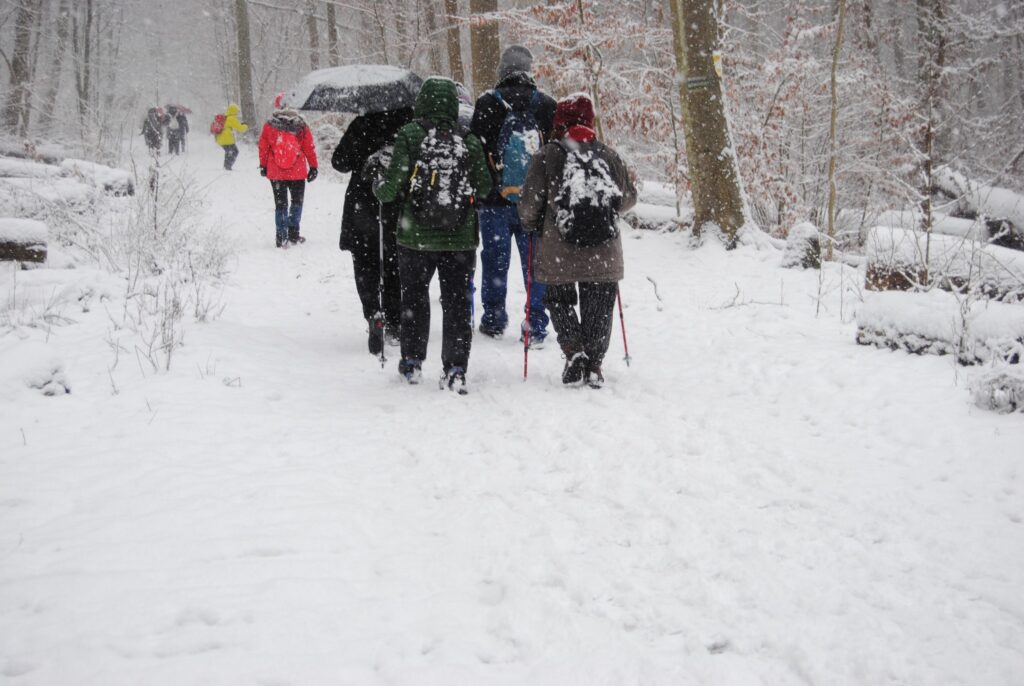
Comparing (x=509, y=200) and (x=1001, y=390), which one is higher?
(x=509, y=200)

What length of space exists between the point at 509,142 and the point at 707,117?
14.3ft

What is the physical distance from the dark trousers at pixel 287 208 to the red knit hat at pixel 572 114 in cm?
687

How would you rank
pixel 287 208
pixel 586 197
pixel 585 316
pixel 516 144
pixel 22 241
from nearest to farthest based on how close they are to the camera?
pixel 586 197 < pixel 585 316 < pixel 516 144 < pixel 22 241 < pixel 287 208

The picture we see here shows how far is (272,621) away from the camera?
2131mm

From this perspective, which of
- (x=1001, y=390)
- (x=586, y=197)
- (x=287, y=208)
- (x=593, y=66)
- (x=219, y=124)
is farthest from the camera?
(x=219, y=124)

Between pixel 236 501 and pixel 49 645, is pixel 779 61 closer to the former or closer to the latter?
pixel 236 501

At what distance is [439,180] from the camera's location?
4320 millimetres

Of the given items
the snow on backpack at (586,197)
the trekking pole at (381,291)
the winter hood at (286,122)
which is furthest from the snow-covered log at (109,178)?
the snow on backpack at (586,197)

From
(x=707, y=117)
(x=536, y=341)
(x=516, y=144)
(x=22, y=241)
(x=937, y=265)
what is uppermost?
(x=707, y=117)

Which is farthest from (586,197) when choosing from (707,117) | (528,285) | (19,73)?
(19,73)

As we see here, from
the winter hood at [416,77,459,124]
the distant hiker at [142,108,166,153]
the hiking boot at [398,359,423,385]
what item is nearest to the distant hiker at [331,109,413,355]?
the hiking boot at [398,359,423,385]

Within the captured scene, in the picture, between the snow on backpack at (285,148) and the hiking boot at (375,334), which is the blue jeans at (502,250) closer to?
the hiking boot at (375,334)

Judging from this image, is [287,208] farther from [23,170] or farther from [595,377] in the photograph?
[595,377]

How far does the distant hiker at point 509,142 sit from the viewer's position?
5.13 m
